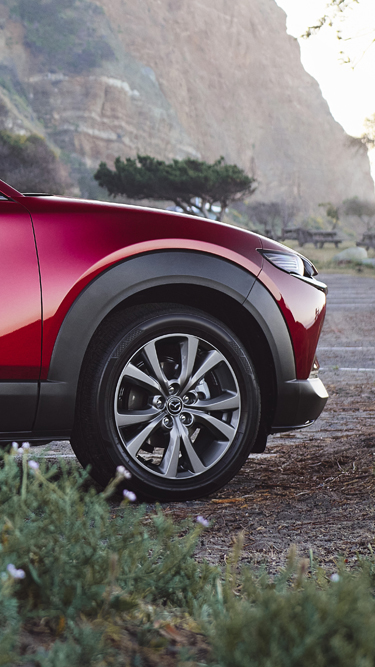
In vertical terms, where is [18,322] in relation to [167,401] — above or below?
above

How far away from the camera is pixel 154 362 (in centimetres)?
318

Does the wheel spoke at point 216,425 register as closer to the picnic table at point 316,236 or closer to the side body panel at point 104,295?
the side body panel at point 104,295

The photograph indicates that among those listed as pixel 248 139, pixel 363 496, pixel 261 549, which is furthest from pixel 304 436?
pixel 248 139

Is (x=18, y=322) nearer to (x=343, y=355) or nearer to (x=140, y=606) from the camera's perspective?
(x=140, y=606)

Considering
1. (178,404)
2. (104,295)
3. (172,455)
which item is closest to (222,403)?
(178,404)

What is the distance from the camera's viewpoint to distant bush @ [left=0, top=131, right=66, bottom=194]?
58.9 metres

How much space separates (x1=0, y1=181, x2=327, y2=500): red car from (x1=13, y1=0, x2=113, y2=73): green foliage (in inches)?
4078

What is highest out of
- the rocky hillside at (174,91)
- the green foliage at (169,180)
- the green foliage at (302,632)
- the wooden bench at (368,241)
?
the rocky hillside at (174,91)

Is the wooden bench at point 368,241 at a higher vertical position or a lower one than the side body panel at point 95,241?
higher

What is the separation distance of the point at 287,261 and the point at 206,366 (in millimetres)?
707

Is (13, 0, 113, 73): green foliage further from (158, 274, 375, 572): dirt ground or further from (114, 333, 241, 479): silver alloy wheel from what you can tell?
(114, 333, 241, 479): silver alloy wheel

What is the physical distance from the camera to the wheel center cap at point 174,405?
319 cm

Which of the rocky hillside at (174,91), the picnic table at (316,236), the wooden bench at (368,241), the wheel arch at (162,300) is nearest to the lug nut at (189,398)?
the wheel arch at (162,300)

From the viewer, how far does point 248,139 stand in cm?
12181
